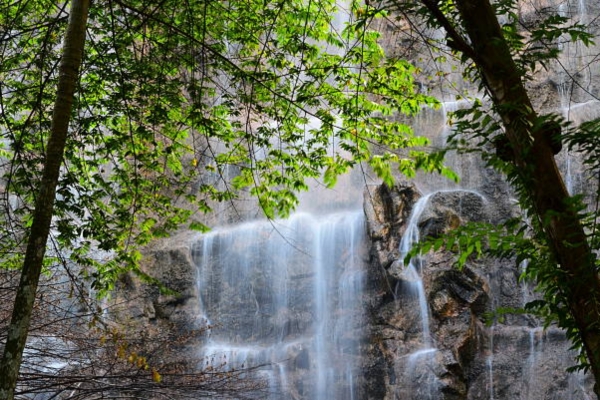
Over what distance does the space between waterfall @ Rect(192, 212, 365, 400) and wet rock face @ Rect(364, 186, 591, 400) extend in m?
0.88

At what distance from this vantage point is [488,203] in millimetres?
14430

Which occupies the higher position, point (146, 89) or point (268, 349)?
point (146, 89)

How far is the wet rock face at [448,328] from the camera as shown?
1137 cm

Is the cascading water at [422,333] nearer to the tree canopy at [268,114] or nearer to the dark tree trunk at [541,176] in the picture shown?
the tree canopy at [268,114]

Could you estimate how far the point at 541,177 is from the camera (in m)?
2.32

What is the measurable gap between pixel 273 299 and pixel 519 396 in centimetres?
714

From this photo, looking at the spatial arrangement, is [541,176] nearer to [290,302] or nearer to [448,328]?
[448,328]

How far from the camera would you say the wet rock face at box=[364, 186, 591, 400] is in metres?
11.4


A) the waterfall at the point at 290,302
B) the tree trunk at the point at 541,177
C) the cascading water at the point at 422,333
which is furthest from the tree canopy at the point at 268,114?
the waterfall at the point at 290,302

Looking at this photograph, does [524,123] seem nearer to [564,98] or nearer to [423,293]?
[423,293]

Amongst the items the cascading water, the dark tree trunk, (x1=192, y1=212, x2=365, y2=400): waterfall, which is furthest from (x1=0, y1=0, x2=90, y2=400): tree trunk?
(x1=192, y1=212, x2=365, y2=400): waterfall

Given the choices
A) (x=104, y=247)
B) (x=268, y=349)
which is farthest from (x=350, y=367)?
(x=104, y=247)

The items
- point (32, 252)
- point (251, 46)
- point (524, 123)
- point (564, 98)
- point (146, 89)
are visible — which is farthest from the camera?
point (564, 98)

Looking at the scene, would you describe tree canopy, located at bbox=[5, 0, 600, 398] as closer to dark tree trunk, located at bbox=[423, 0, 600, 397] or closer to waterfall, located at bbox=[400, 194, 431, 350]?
dark tree trunk, located at bbox=[423, 0, 600, 397]
